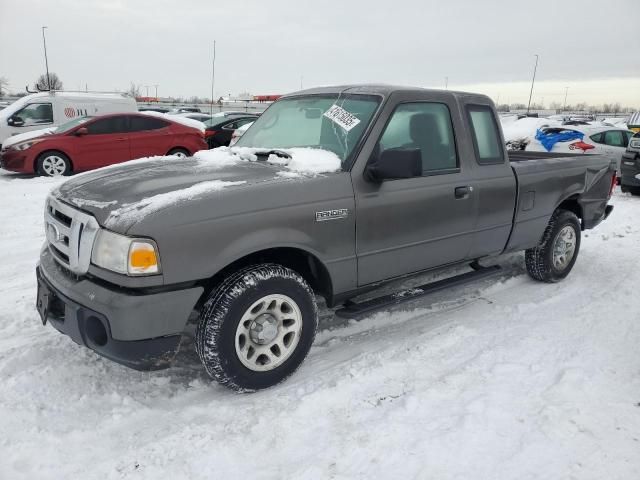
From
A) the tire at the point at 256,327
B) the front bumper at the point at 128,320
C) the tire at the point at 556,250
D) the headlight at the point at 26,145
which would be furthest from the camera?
the headlight at the point at 26,145

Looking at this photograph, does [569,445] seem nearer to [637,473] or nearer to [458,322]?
[637,473]

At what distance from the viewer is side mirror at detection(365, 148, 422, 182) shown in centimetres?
317

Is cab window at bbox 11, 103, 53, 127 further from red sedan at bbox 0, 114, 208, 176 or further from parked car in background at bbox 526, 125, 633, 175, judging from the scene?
parked car in background at bbox 526, 125, 633, 175

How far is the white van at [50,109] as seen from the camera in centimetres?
1294

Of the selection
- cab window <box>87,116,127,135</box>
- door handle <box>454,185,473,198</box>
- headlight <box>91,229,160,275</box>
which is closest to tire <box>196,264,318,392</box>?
headlight <box>91,229,160,275</box>

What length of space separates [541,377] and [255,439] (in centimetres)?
188

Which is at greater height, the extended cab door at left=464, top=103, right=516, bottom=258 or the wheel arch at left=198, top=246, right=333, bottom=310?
the extended cab door at left=464, top=103, right=516, bottom=258

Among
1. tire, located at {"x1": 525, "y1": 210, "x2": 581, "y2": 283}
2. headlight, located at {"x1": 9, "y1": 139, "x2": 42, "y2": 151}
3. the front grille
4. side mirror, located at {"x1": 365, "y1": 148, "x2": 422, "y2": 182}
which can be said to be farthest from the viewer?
headlight, located at {"x1": 9, "y1": 139, "x2": 42, "y2": 151}

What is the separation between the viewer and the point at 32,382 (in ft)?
10.1

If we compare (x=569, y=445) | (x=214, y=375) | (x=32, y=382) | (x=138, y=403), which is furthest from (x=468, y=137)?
(x=32, y=382)

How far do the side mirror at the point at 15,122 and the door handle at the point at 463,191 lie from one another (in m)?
12.9

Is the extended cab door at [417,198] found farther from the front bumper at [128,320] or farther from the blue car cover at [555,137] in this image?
the blue car cover at [555,137]

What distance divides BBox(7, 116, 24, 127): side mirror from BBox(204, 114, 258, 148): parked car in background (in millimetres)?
4697

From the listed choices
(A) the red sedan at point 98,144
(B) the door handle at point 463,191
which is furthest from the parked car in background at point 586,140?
(B) the door handle at point 463,191
